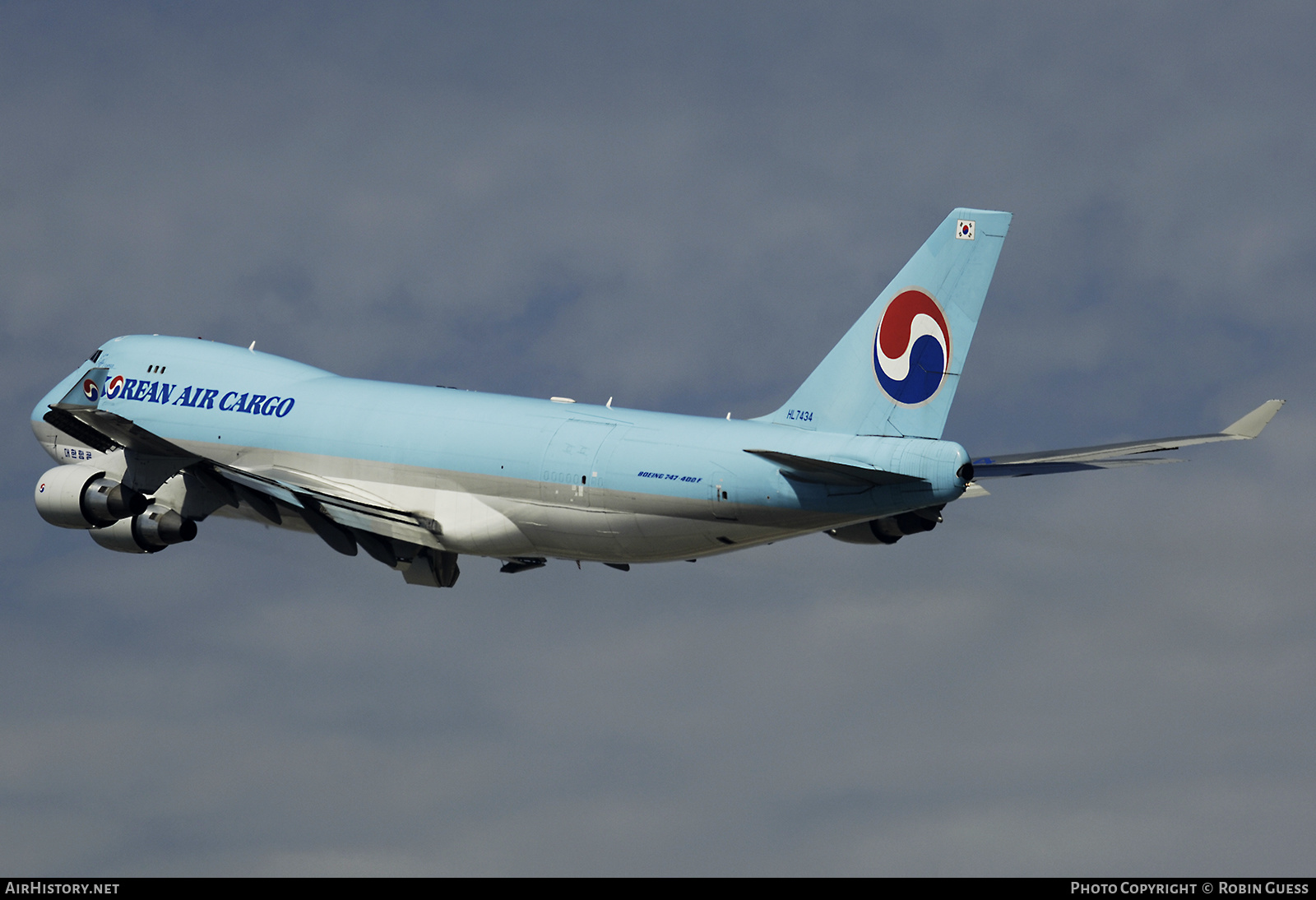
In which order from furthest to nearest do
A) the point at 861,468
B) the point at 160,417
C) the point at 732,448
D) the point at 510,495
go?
the point at 160,417, the point at 510,495, the point at 732,448, the point at 861,468

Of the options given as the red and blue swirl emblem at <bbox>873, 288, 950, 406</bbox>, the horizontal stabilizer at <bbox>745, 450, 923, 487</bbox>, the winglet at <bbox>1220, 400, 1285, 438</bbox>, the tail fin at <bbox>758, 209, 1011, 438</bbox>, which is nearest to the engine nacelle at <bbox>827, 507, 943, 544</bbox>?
the tail fin at <bbox>758, 209, 1011, 438</bbox>

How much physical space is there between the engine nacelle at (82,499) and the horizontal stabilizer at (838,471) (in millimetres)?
18094

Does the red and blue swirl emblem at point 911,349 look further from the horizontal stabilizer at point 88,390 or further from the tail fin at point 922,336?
the horizontal stabilizer at point 88,390

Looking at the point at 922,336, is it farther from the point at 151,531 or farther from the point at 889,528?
the point at 151,531

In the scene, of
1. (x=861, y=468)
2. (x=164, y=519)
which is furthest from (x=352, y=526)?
(x=861, y=468)

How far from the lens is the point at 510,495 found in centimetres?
4559

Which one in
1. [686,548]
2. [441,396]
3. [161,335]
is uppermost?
[161,335]

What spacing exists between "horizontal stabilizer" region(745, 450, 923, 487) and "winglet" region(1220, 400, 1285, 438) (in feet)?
22.5

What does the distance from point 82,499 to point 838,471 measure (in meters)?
21.5

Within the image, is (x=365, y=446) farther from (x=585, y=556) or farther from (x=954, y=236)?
(x=954, y=236)

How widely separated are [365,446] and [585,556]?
669 cm

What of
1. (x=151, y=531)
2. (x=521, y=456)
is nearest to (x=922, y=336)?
(x=521, y=456)

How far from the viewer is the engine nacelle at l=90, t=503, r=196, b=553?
5084cm

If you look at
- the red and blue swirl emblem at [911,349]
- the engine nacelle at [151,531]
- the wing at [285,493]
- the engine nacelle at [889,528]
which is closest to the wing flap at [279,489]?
the wing at [285,493]
